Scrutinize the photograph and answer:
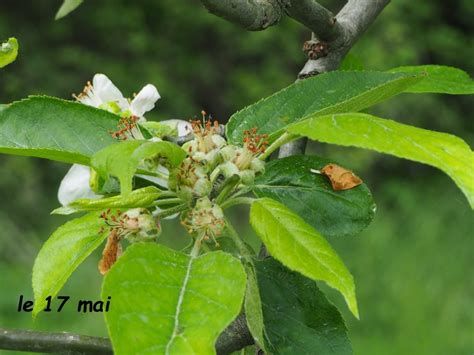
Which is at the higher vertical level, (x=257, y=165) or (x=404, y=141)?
(x=404, y=141)

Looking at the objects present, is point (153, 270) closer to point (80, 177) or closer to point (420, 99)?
point (80, 177)

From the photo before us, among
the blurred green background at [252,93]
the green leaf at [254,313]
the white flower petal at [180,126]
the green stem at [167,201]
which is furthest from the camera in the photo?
the blurred green background at [252,93]

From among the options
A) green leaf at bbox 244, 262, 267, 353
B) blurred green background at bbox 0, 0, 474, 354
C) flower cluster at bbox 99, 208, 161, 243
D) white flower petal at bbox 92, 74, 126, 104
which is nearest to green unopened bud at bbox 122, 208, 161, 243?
flower cluster at bbox 99, 208, 161, 243

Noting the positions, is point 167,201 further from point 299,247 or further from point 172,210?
point 299,247

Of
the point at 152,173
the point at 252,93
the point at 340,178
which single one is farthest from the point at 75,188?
the point at 252,93

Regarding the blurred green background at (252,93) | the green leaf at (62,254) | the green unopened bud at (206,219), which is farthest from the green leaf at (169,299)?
the blurred green background at (252,93)

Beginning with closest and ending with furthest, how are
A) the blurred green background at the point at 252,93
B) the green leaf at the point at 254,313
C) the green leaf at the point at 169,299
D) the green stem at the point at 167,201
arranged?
1. the green leaf at the point at 169,299
2. the green leaf at the point at 254,313
3. the green stem at the point at 167,201
4. the blurred green background at the point at 252,93

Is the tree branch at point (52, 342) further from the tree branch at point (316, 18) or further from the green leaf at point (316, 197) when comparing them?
the tree branch at point (316, 18)
